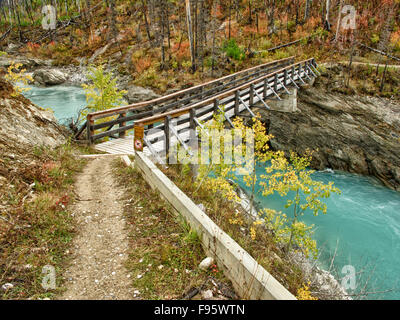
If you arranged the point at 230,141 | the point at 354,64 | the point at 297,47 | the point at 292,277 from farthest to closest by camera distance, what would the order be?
the point at 297,47
the point at 354,64
the point at 230,141
the point at 292,277

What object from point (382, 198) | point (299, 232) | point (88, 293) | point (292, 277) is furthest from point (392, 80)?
point (88, 293)

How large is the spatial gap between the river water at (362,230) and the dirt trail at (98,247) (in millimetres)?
5304

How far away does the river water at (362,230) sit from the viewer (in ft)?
26.6

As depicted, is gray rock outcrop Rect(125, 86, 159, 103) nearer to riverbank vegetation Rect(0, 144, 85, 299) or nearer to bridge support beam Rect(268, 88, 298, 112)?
bridge support beam Rect(268, 88, 298, 112)

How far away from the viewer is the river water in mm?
8094

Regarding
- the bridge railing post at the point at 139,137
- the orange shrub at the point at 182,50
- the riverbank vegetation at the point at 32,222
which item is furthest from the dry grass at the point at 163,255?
the orange shrub at the point at 182,50

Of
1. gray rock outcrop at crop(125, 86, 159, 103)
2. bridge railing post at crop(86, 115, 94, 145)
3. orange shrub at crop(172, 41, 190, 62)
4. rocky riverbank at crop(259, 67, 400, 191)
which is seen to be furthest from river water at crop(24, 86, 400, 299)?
orange shrub at crop(172, 41, 190, 62)

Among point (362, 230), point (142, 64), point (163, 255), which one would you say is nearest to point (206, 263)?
point (163, 255)

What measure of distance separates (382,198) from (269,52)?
17115mm

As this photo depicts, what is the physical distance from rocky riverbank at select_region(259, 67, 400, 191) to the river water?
984 mm

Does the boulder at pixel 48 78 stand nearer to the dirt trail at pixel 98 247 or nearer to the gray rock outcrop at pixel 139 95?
the gray rock outcrop at pixel 139 95

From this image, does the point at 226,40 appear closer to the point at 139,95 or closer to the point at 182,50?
the point at 182,50

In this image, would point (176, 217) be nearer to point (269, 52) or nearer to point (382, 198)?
point (382, 198)
